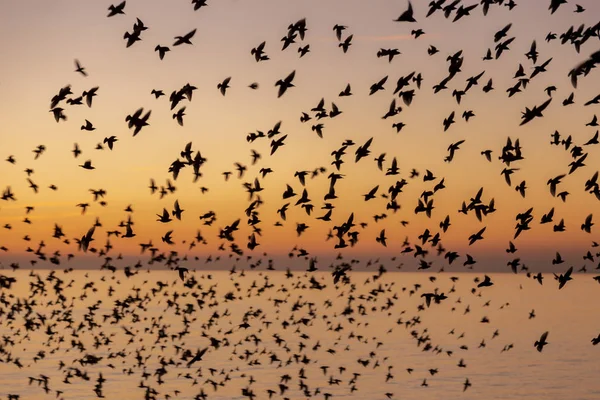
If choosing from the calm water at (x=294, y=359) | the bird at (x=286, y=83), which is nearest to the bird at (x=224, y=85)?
the bird at (x=286, y=83)

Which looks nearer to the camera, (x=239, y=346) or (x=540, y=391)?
(x=540, y=391)

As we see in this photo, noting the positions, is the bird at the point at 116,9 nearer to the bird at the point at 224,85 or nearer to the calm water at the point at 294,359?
the bird at the point at 224,85

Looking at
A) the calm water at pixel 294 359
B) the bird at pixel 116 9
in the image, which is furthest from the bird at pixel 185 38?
the calm water at pixel 294 359

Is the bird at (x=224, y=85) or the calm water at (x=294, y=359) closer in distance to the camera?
the bird at (x=224, y=85)

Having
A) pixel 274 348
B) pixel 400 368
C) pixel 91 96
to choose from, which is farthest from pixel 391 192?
pixel 274 348

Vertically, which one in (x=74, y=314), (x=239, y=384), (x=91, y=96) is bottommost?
(x=239, y=384)

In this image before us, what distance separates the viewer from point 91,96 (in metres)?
32.1

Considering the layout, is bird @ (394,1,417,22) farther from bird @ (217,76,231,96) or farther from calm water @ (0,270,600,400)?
calm water @ (0,270,600,400)

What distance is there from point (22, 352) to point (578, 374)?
60033 mm

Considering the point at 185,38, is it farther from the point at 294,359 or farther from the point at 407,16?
the point at 294,359

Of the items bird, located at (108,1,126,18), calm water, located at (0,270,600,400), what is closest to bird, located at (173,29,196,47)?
bird, located at (108,1,126,18)

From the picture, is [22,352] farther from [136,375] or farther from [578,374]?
[578,374]

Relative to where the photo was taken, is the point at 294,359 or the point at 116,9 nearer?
the point at 116,9

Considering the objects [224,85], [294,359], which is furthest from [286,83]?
[294,359]
